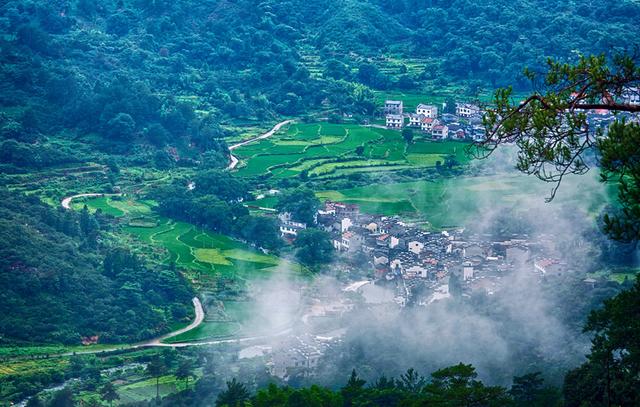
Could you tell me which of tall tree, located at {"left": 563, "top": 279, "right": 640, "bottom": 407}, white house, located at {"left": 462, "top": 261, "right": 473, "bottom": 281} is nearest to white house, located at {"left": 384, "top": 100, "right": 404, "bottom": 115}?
white house, located at {"left": 462, "top": 261, "right": 473, "bottom": 281}

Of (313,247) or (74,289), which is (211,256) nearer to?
(313,247)

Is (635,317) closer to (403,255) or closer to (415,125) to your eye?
(403,255)

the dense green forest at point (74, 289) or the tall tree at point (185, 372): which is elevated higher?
the dense green forest at point (74, 289)

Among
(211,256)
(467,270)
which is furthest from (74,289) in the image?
(467,270)

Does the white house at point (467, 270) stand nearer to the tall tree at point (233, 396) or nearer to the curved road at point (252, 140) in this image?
the tall tree at point (233, 396)

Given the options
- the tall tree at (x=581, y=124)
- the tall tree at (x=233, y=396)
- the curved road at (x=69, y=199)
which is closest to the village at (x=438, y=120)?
the curved road at (x=69, y=199)
